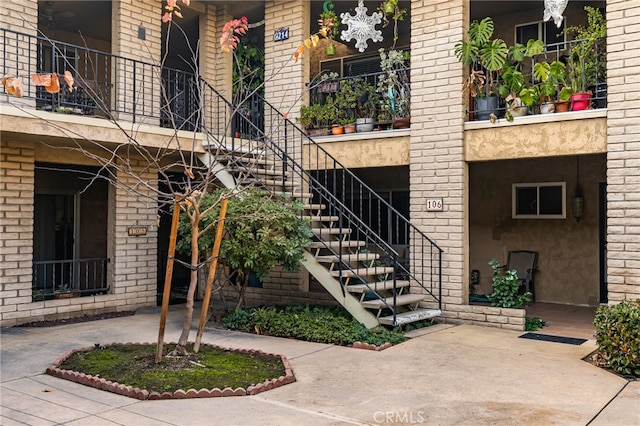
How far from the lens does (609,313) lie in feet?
19.6

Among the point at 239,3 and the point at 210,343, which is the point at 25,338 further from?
the point at 239,3

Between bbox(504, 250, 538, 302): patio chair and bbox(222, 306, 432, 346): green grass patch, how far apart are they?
3.05 metres

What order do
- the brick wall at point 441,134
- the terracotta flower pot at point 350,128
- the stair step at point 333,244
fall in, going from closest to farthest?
the stair step at point 333,244, the brick wall at point 441,134, the terracotta flower pot at point 350,128

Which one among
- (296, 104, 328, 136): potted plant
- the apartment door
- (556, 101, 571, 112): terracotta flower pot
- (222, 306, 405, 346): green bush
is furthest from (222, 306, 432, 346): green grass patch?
the apartment door

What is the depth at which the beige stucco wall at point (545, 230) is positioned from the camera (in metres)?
10.1

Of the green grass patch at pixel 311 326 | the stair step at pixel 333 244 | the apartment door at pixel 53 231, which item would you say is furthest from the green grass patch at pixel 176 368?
the apartment door at pixel 53 231

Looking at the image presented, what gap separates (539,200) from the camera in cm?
1076

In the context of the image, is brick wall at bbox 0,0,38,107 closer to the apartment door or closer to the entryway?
the apartment door

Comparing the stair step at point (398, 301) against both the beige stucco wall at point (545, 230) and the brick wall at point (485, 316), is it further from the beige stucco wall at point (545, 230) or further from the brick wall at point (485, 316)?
the beige stucco wall at point (545, 230)

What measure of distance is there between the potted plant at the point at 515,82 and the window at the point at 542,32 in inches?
99.0

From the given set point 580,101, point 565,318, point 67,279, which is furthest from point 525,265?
point 67,279

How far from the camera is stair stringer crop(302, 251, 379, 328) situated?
298 inches

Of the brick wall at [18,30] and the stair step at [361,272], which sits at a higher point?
the brick wall at [18,30]

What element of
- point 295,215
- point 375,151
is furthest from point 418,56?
point 295,215
